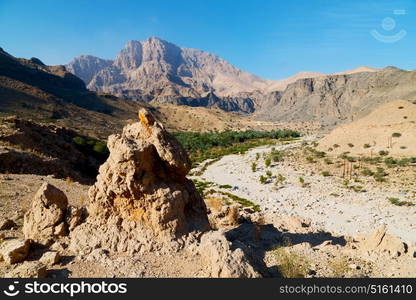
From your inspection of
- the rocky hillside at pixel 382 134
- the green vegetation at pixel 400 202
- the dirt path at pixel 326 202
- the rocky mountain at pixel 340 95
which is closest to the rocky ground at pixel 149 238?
the dirt path at pixel 326 202

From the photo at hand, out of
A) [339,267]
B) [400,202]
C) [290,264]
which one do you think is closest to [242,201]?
[400,202]

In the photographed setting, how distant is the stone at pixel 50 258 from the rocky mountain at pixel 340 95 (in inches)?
4621

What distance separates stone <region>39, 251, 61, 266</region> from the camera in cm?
752

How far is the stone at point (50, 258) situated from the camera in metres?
7.52

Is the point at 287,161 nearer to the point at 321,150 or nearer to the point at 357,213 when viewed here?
the point at 321,150

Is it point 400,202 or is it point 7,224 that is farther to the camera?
point 400,202

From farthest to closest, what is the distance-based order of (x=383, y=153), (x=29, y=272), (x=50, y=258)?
(x=383, y=153), (x=50, y=258), (x=29, y=272)

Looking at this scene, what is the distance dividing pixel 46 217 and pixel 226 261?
17.9ft

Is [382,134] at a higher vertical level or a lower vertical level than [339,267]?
higher

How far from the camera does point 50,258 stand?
297 inches

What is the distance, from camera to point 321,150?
1970 inches

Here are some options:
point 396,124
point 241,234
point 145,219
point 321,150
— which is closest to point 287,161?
point 321,150

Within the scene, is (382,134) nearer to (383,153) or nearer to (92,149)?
(383,153)

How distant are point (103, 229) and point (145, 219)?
115 centimetres
